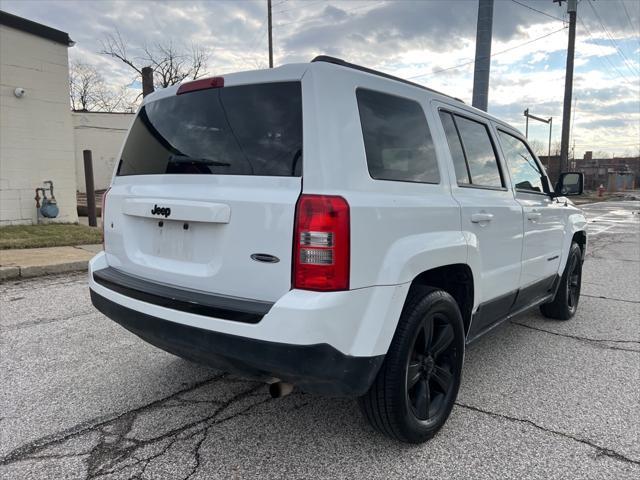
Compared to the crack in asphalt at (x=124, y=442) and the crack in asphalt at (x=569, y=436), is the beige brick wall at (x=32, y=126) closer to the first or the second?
the crack in asphalt at (x=124, y=442)

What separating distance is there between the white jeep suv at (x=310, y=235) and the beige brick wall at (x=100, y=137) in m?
23.9

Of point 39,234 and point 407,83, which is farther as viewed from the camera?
point 39,234

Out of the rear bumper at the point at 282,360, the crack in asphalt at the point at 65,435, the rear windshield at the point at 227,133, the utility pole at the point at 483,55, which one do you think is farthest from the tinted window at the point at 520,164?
the utility pole at the point at 483,55

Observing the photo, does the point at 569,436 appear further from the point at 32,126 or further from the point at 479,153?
the point at 32,126

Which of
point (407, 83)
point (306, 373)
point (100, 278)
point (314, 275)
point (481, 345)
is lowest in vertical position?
point (481, 345)

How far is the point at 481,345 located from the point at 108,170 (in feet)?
81.1

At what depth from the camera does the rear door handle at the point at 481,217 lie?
10.2 ft

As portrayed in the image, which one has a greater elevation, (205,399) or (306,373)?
(306,373)

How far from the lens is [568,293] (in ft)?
17.4

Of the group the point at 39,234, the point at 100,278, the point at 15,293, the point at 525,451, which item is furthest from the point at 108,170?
the point at 525,451

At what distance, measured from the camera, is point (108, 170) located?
2544cm

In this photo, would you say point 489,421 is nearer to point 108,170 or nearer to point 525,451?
point 525,451

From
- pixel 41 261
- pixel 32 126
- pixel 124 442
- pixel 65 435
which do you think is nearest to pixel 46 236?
pixel 41 261

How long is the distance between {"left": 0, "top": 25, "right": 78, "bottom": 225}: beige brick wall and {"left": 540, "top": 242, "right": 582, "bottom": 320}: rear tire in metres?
11.3
